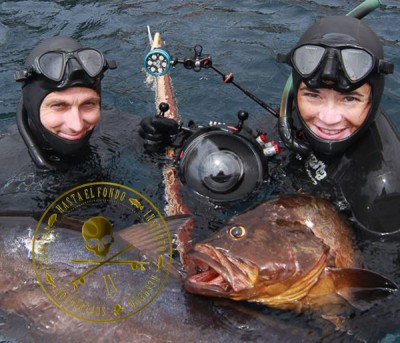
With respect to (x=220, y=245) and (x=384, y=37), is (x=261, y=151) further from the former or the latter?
(x=384, y=37)

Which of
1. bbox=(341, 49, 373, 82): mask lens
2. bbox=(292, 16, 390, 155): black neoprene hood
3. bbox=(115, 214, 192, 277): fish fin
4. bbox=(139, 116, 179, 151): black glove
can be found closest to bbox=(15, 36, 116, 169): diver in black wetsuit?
bbox=(139, 116, 179, 151): black glove

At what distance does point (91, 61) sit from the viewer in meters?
4.89

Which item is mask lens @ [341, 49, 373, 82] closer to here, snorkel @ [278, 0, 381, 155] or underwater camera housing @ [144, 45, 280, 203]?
snorkel @ [278, 0, 381, 155]

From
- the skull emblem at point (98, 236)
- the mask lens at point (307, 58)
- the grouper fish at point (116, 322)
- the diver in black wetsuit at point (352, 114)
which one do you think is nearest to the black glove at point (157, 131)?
the diver in black wetsuit at point (352, 114)

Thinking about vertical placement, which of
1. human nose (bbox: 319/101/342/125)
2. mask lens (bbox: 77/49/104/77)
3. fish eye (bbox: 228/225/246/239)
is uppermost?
mask lens (bbox: 77/49/104/77)

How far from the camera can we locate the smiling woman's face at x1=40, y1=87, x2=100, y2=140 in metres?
4.79

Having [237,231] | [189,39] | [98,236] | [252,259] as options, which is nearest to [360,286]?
[252,259]

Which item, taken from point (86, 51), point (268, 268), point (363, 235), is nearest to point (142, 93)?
point (86, 51)

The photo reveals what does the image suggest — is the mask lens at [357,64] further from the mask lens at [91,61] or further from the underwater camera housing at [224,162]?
the mask lens at [91,61]

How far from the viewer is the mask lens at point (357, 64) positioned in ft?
13.9

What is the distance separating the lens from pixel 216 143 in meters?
5.05

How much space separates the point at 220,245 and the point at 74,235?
37.8 inches

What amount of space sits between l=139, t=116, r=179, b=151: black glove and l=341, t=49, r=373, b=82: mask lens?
66.9 inches

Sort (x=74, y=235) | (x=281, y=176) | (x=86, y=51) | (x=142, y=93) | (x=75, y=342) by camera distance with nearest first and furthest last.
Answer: (x=75, y=342)
(x=74, y=235)
(x=86, y=51)
(x=281, y=176)
(x=142, y=93)
